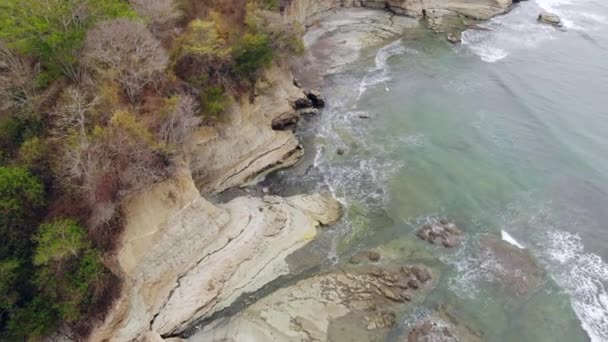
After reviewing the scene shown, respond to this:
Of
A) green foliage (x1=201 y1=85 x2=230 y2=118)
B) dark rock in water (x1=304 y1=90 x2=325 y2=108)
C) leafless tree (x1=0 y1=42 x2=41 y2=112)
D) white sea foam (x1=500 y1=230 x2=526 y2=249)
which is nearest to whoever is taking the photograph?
leafless tree (x1=0 y1=42 x2=41 y2=112)

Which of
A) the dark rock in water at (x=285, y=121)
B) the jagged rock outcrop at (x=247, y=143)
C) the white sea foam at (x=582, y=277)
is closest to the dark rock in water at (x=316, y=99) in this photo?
the dark rock in water at (x=285, y=121)

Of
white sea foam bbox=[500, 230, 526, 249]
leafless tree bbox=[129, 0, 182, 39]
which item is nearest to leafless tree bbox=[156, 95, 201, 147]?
leafless tree bbox=[129, 0, 182, 39]

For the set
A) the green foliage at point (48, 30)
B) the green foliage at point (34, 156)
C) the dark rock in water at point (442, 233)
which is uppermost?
the green foliage at point (48, 30)

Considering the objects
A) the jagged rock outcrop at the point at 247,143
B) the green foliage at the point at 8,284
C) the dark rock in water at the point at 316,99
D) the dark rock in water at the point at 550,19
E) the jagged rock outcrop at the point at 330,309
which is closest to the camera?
the green foliage at the point at 8,284

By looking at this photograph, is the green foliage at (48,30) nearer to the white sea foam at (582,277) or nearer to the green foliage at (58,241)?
the green foliage at (58,241)

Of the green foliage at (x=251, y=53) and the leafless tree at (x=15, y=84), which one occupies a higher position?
the leafless tree at (x=15, y=84)

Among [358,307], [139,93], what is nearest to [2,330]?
[139,93]

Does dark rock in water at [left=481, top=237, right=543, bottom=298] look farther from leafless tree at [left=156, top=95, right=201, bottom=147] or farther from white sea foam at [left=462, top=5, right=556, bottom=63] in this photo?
white sea foam at [left=462, top=5, right=556, bottom=63]
